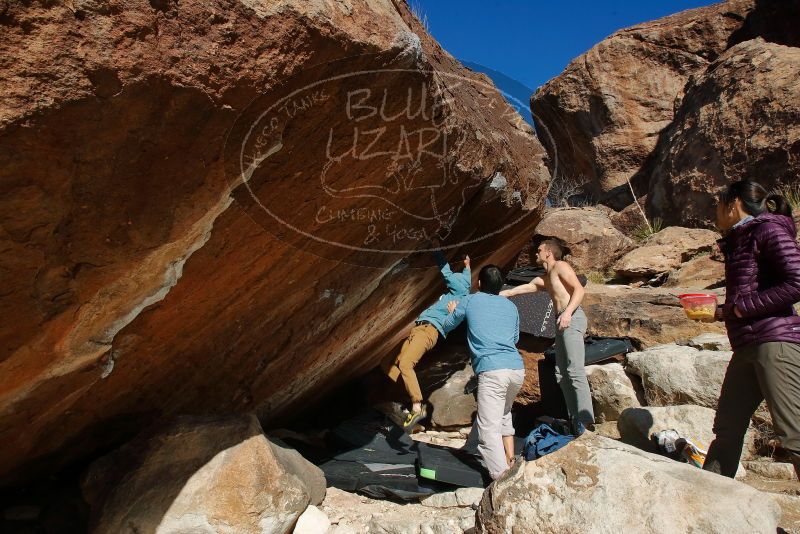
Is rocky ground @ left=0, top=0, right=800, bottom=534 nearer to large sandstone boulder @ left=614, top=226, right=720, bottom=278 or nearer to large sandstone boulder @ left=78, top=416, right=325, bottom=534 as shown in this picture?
large sandstone boulder @ left=78, top=416, right=325, bottom=534

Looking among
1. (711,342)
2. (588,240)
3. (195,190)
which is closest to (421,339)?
(711,342)

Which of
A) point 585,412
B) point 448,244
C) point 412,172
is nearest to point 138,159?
point 412,172

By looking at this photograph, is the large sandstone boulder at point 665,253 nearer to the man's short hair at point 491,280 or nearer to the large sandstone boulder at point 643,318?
the large sandstone boulder at point 643,318

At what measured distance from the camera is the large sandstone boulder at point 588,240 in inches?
368

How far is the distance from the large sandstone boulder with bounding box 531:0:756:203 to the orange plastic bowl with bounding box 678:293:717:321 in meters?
12.8

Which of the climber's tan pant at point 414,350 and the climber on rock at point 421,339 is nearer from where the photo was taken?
the climber on rock at point 421,339

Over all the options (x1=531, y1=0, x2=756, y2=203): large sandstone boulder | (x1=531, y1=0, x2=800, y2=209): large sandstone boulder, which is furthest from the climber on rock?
(x1=531, y1=0, x2=756, y2=203): large sandstone boulder

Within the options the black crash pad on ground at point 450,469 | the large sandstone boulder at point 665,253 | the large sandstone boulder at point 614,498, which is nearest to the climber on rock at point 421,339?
the black crash pad on ground at point 450,469

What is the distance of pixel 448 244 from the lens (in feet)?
13.4

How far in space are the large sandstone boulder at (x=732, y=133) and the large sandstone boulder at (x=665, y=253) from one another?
1.75 m

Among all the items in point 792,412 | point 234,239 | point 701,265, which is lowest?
point 234,239

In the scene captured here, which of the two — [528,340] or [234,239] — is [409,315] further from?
[234,239]

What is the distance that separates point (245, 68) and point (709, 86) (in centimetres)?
1161

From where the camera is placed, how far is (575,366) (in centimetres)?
392
